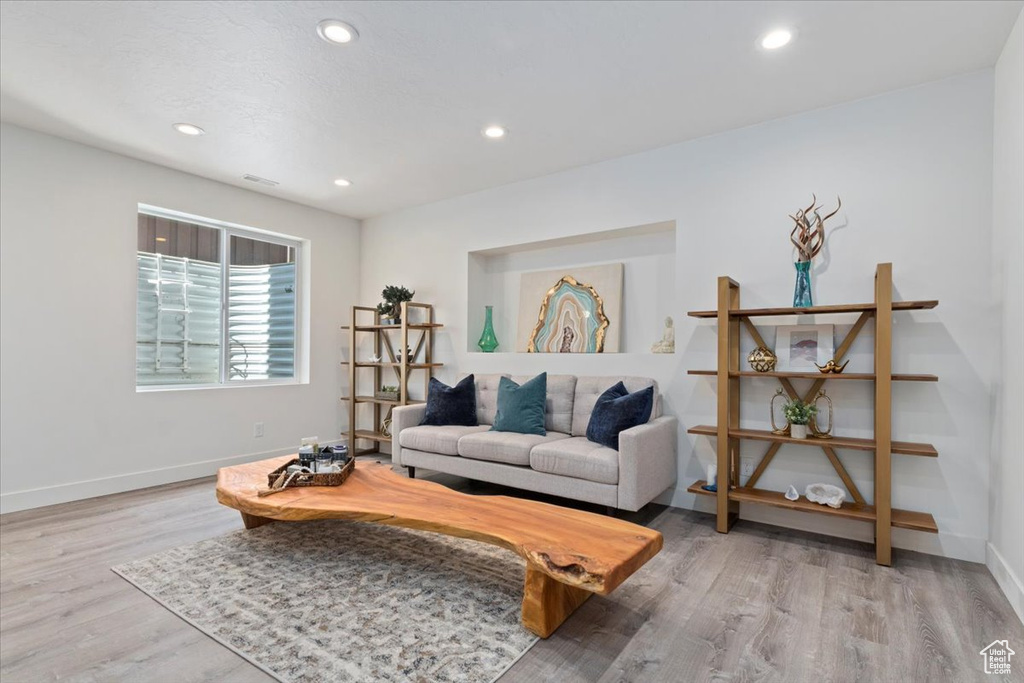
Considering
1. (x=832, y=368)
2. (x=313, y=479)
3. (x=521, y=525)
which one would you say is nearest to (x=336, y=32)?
(x=313, y=479)

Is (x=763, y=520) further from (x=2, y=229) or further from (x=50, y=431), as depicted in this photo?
(x=2, y=229)

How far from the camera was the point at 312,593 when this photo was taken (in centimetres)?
221

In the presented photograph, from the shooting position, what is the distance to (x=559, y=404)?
12.8 ft

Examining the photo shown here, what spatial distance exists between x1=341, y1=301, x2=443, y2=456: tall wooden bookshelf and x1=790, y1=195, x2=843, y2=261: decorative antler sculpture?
3182 mm

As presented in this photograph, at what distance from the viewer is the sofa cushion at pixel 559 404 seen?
3.86 meters

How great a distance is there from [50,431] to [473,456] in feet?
9.84

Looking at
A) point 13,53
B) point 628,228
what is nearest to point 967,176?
point 628,228

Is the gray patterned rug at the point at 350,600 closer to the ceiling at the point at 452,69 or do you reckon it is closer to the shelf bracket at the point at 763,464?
the shelf bracket at the point at 763,464

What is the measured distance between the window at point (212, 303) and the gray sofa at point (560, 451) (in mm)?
1835

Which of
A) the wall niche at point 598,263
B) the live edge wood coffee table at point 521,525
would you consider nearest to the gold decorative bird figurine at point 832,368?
the wall niche at point 598,263

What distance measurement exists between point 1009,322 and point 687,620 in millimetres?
2075

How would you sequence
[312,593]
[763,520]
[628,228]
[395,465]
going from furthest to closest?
[395,465], [628,228], [763,520], [312,593]

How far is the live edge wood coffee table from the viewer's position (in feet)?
5.67

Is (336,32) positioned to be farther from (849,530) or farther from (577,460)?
(849,530)
